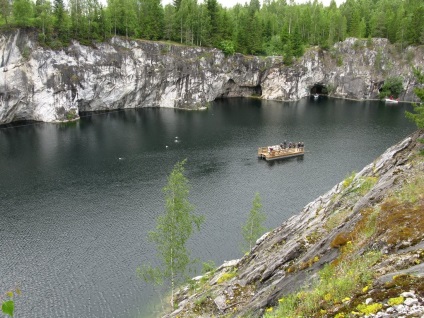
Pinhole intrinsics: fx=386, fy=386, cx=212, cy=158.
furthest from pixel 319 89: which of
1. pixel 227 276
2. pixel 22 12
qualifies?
pixel 227 276

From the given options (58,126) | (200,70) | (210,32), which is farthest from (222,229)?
(210,32)

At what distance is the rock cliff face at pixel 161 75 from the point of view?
8325 cm

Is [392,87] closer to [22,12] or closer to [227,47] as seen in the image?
[227,47]

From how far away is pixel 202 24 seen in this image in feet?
367

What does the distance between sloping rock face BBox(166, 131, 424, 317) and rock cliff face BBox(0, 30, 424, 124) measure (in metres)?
75.1

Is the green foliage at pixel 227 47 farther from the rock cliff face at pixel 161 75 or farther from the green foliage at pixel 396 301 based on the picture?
the green foliage at pixel 396 301

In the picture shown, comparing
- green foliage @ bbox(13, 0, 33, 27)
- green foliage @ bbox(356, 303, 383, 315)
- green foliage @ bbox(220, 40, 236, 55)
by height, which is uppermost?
green foliage @ bbox(13, 0, 33, 27)

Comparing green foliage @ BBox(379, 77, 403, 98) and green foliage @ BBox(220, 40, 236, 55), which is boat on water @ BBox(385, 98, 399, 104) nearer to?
green foliage @ BBox(379, 77, 403, 98)

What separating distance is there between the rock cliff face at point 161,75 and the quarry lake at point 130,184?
615cm

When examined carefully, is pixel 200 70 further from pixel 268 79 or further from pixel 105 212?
pixel 105 212

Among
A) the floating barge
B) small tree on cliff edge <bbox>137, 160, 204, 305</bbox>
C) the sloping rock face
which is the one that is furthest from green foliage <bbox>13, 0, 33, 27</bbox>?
the sloping rock face

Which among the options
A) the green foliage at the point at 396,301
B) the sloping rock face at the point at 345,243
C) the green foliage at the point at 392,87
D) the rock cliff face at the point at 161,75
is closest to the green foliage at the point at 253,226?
the sloping rock face at the point at 345,243

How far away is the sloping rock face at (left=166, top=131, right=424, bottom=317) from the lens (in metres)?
11.2

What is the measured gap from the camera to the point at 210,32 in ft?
374
